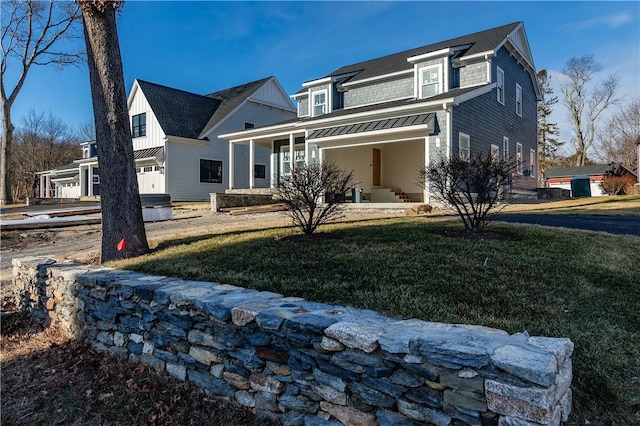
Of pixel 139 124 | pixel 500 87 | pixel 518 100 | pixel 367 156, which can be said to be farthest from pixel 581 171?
pixel 139 124

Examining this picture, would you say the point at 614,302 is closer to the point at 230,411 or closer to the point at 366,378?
the point at 366,378

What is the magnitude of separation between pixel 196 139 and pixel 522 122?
16.3 m

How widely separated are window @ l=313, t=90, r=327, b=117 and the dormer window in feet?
14.7

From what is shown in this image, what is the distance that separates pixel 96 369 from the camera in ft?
12.5

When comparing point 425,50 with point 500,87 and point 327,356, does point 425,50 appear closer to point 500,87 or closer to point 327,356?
point 500,87

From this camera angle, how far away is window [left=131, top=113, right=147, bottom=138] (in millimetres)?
20852

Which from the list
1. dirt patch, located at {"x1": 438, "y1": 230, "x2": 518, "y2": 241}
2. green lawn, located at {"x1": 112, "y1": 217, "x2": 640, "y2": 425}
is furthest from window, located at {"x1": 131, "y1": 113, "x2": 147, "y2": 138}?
dirt patch, located at {"x1": 438, "y1": 230, "x2": 518, "y2": 241}

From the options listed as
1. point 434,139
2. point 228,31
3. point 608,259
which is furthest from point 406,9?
point 608,259

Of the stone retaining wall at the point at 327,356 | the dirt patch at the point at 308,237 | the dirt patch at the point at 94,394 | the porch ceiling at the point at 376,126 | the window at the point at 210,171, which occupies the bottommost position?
the dirt patch at the point at 94,394

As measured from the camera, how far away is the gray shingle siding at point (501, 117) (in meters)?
12.7

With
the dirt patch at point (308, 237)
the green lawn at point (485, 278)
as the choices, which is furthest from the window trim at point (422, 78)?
the dirt patch at point (308, 237)

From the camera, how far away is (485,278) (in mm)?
3699

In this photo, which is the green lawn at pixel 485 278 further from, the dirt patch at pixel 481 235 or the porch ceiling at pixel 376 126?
the porch ceiling at pixel 376 126

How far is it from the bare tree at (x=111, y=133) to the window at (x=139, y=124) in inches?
659
